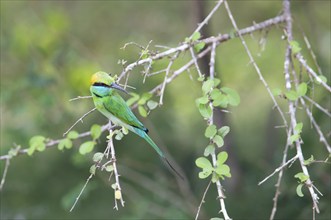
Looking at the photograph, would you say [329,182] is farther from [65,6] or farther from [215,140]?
[65,6]

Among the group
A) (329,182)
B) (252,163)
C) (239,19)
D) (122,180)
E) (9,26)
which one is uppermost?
(9,26)

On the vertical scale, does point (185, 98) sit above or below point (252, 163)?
above

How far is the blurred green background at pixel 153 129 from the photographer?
3.77 meters

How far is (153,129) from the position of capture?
4.20 meters

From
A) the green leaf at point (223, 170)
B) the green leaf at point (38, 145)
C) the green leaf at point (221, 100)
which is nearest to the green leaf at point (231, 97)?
the green leaf at point (221, 100)

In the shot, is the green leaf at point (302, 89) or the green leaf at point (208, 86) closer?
the green leaf at point (208, 86)

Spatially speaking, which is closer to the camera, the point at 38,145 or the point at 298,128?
the point at 298,128

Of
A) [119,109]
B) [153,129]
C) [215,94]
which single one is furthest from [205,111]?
[153,129]

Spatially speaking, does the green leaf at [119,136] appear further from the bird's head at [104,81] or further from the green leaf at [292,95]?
the green leaf at [292,95]

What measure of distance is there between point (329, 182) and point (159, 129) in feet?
5.11

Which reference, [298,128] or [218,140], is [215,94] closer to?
[218,140]

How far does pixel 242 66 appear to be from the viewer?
215 inches

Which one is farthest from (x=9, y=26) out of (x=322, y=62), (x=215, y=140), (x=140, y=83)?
(x=215, y=140)

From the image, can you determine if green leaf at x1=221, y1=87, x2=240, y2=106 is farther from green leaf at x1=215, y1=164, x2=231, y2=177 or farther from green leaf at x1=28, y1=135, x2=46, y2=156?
green leaf at x1=28, y1=135, x2=46, y2=156
